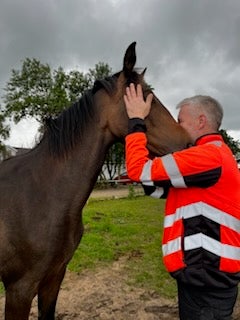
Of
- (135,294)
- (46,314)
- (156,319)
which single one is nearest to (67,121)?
(46,314)

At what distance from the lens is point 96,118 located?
2.62 meters

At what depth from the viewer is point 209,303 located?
2146mm

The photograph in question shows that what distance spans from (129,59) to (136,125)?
50cm

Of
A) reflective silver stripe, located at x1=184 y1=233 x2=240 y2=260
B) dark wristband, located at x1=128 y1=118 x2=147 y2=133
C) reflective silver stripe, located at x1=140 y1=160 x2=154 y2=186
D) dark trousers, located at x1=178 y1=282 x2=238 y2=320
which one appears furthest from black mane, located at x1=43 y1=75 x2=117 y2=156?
dark trousers, located at x1=178 y1=282 x2=238 y2=320

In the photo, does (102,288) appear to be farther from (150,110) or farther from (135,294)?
(150,110)

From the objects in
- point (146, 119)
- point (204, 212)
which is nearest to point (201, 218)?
point (204, 212)

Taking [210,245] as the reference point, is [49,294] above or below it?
below

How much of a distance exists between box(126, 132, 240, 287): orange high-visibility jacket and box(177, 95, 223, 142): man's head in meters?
0.19

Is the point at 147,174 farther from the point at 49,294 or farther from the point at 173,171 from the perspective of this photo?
the point at 49,294

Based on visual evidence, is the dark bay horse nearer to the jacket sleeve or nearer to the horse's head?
the horse's head

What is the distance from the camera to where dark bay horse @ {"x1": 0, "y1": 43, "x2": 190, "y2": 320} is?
255 centimetres

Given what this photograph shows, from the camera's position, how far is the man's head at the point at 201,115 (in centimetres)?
227

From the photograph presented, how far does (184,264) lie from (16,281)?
124cm

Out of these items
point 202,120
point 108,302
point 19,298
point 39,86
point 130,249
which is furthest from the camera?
point 39,86
